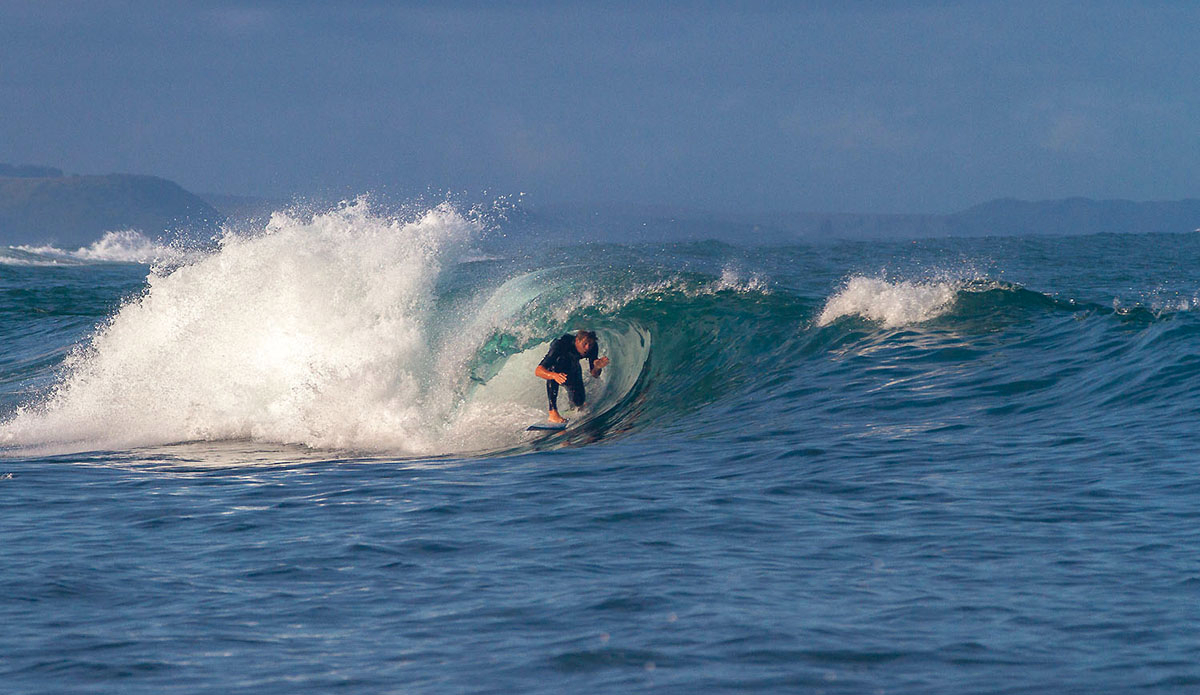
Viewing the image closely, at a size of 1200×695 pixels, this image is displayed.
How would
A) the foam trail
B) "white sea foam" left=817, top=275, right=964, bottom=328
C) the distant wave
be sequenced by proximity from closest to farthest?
the foam trail → "white sea foam" left=817, top=275, right=964, bottom=328 → the distant wave

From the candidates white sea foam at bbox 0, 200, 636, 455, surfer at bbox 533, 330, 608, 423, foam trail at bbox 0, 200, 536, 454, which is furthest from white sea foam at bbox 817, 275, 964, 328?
foam trail at bbox 0, 200, 536, 454

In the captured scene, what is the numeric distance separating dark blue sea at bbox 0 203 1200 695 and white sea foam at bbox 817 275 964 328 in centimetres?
7

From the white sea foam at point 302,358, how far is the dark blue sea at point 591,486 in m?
0.06

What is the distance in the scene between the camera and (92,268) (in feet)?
204

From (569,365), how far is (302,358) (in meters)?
3.96

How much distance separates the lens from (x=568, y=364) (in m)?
15.2

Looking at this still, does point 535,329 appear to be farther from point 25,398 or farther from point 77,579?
point 77,579

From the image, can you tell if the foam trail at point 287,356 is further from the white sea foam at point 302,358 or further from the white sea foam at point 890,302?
the white sea foam at point 890,302

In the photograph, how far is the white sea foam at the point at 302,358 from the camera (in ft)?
47.9

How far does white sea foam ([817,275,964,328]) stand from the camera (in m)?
17.8

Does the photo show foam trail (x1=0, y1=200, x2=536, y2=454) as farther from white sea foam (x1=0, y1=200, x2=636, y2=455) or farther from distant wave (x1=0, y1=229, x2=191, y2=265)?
distant wave (x1=0, y1=229, x2=191, y2=265)

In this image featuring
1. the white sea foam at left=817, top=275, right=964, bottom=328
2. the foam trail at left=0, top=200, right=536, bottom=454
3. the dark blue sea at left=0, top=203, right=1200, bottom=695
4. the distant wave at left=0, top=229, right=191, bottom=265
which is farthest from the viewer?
the distant wave at left=0, top=229, right=191, bottom=265

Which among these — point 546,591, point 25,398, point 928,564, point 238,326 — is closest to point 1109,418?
point 928,564

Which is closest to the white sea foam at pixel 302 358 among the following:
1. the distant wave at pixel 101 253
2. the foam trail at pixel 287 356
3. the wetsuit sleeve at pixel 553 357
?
the foam trail at pixel 287 356
